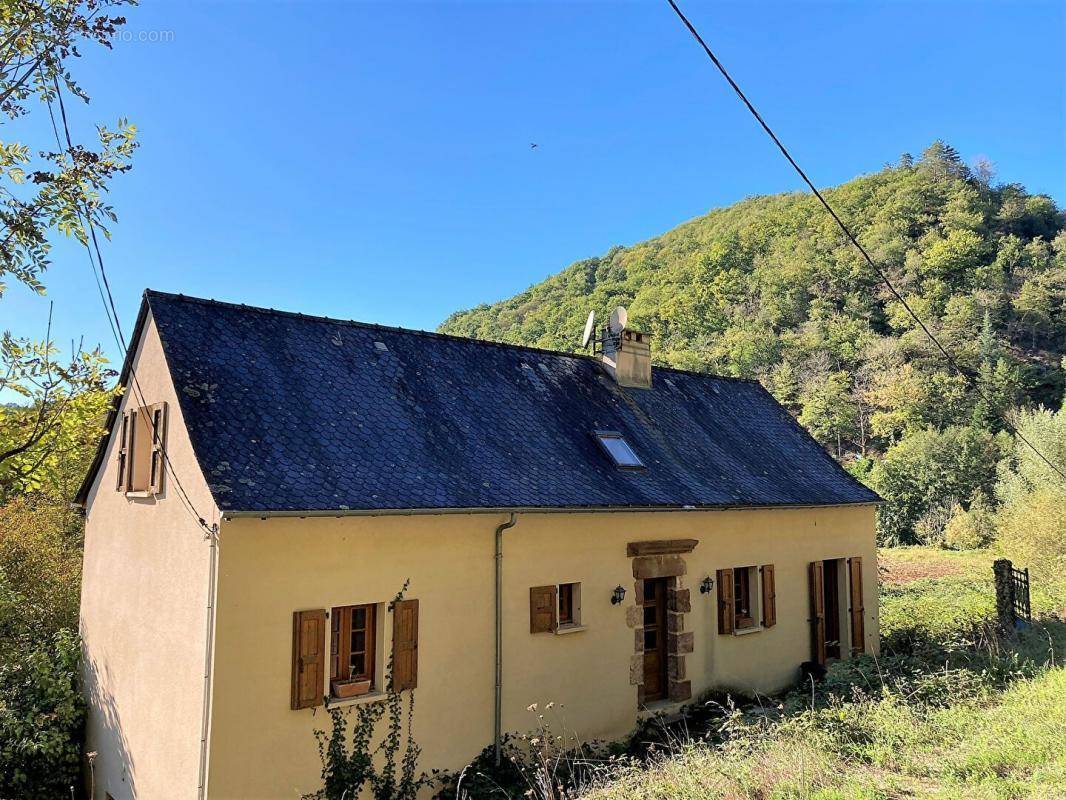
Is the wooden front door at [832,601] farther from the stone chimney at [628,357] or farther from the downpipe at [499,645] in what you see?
the downpipe at [499,645]

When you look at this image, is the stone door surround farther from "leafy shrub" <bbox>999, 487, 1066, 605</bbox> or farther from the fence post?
"leafy shrub" <bbox>999, 487, 1066, 605</bbox>

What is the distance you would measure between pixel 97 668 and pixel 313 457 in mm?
5050

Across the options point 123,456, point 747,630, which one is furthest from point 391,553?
point 747,630

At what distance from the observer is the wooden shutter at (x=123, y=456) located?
30.7ft

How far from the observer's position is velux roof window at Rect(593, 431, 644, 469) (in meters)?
11.2

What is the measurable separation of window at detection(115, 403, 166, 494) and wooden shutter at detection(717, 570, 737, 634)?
28.5 feet

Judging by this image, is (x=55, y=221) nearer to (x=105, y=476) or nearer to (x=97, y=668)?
(x=105, y=476)

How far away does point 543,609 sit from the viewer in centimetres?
923

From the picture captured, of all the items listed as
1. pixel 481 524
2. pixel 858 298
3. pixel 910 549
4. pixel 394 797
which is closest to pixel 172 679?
pixel 394 797

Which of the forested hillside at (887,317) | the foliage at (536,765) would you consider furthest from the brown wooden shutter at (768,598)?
the forested hillside at (887,317)

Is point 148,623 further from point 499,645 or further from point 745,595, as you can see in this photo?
point 745,595

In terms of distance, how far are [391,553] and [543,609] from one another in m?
2.43

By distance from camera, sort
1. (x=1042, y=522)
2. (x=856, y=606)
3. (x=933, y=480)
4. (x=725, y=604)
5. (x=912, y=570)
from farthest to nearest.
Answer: (x=933, y=480)
(x=912, y=570)
(x=1042, y=522)
(x=856, y=606)
(x=725, y=604)

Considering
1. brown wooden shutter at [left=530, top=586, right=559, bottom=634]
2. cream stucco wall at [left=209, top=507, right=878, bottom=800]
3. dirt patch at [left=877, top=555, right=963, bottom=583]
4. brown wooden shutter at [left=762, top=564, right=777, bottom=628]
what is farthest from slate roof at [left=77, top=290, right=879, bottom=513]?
Answer: dirt patch at [left=877, top=555, right=963, bottom=583]
